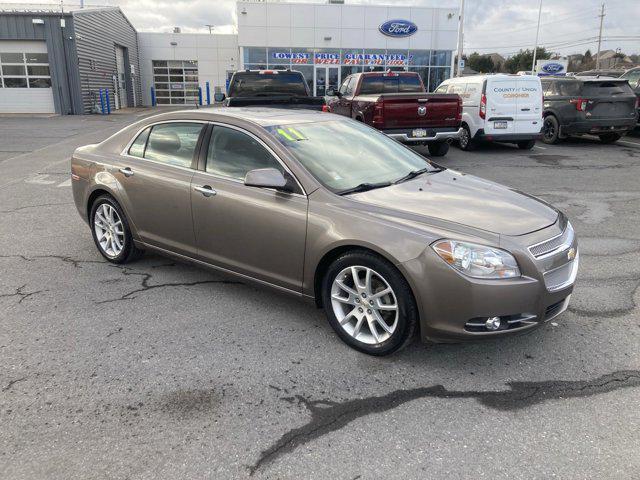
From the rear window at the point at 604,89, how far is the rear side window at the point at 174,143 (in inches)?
483

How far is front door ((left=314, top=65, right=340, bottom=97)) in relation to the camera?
1280 inches

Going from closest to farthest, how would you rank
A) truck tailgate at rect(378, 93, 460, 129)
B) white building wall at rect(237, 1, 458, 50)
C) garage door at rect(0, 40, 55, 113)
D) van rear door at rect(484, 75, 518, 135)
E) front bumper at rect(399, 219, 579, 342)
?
front bumper at rect(399, 219, 579, 342), truck tailgate at rect(378, 93, 460, 129), van rear door at rect(484, 75, 518, 135), garage door at rect(0, 40, 55, 113), white building wall at rect(237, 1, 458, 50)

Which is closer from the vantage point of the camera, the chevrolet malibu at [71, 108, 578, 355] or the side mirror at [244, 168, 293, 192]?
the chevrolet malibu at [71, 108, 578, 355]

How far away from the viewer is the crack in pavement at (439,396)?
2.82m

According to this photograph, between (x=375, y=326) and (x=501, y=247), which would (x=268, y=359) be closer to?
(x=375, y=326)

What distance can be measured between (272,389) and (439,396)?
0.98m

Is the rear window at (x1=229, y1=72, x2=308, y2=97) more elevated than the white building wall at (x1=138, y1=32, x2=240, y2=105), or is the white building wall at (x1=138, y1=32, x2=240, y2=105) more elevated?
the white building wall at (x1=138, y1=32, x2=240, y2=105)

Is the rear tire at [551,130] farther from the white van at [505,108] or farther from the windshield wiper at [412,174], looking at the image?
the windshield wiper at [412,174]

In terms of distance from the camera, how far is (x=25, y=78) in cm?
2684

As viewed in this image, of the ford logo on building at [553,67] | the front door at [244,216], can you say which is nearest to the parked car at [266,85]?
the front door at [244,216]

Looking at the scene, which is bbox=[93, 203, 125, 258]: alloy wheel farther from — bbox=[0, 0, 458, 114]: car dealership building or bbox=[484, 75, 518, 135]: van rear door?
bbox=[0, 0, 458, 114]: car dealership building

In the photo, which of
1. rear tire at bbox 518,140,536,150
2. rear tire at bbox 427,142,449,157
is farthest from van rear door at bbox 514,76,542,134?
rear tire at bbox 427,142,449,157

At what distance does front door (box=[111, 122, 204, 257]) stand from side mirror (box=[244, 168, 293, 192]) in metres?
0.86

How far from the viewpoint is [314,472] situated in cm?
250
